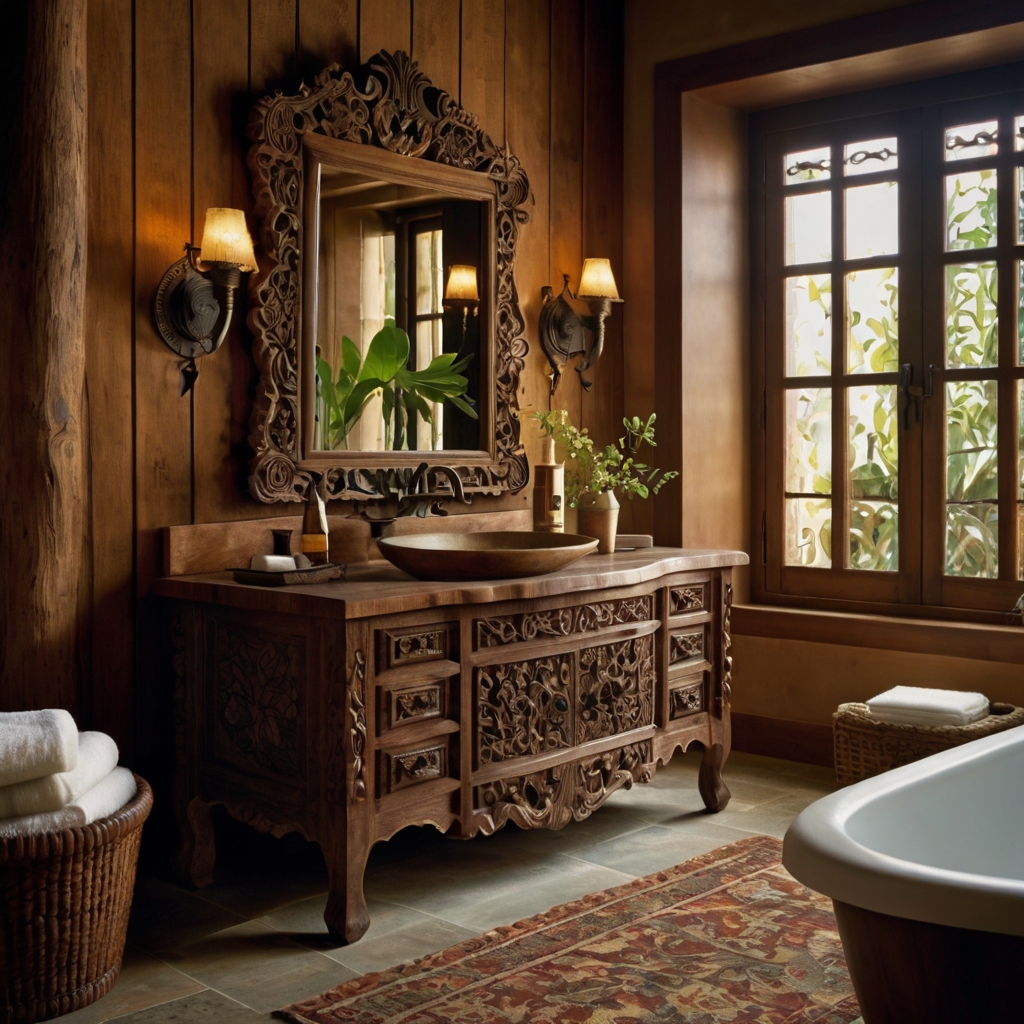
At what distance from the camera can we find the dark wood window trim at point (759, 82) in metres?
3.89

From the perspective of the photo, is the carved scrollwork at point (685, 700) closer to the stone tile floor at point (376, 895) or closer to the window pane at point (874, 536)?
the stone tile floor at point (376, 895)

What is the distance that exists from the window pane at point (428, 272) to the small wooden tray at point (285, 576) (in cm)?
97

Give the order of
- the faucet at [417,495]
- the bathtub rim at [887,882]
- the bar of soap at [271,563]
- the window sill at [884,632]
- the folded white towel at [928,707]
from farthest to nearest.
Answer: the window sill at [884,632] → the folded white towel at [928,707] → the faucet at [417,495] → the bar of soap at [271,563] → the bathtub rim at [887,882]

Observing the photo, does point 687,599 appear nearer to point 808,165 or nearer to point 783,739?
point 783,739

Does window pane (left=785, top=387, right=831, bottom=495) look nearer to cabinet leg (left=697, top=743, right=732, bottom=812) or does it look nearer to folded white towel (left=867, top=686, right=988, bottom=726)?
folded white towel (left=867, top=686, right=988, bottom=726)

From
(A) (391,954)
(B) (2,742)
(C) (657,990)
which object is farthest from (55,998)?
(C) (657,990)

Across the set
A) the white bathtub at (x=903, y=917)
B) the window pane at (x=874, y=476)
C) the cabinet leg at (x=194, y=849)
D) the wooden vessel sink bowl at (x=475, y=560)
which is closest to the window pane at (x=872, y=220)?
the window pane at (x=874, y=476)

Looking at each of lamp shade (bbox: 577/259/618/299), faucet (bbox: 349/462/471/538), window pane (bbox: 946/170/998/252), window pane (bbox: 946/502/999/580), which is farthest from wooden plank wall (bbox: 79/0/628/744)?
window pane (bbox: 946/502/999/580)

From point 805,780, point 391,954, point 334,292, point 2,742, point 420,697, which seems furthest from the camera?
point 805,780

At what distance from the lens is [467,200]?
12.4 feet

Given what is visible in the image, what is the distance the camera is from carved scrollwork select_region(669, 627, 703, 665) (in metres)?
3.60

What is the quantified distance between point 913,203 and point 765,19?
818 millimetres

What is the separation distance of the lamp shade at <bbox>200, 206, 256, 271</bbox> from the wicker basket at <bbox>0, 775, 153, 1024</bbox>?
4.42 feet

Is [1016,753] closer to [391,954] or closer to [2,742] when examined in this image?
[391,954]
